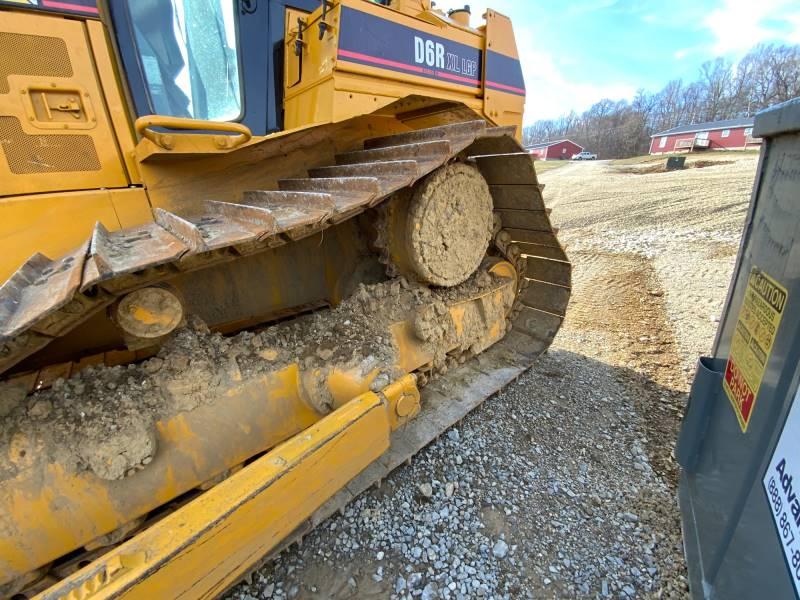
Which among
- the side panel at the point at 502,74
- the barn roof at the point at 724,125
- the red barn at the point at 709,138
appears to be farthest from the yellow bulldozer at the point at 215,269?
the barn roof at the point at 724,125

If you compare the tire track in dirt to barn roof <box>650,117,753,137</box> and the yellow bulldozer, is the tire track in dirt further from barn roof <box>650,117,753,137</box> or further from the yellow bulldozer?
barn roof <box>650,117,753,137</box>

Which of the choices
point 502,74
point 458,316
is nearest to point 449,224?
point 458,316

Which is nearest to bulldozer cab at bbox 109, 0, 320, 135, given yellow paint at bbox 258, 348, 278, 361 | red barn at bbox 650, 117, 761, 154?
yellow paint at bbox 258, 348, 278, 361

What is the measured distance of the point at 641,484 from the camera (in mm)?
1991

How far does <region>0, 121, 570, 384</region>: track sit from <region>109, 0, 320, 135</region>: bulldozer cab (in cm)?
41

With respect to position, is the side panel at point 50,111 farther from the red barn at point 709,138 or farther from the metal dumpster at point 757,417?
the red barn at point 709,138

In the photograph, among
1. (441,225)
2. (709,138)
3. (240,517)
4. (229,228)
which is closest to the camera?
(240,517)

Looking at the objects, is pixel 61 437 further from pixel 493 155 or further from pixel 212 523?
pixel 493 155

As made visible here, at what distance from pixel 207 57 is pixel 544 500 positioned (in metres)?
2.48

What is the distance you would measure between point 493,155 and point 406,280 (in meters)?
0.86

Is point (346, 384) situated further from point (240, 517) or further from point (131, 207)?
point (131, 207)

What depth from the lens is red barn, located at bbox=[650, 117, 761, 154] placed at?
2985 centimetres

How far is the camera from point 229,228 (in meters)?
1.31

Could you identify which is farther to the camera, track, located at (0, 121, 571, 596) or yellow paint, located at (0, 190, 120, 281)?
yellow paint, located at (0, 190, 120, 281)
